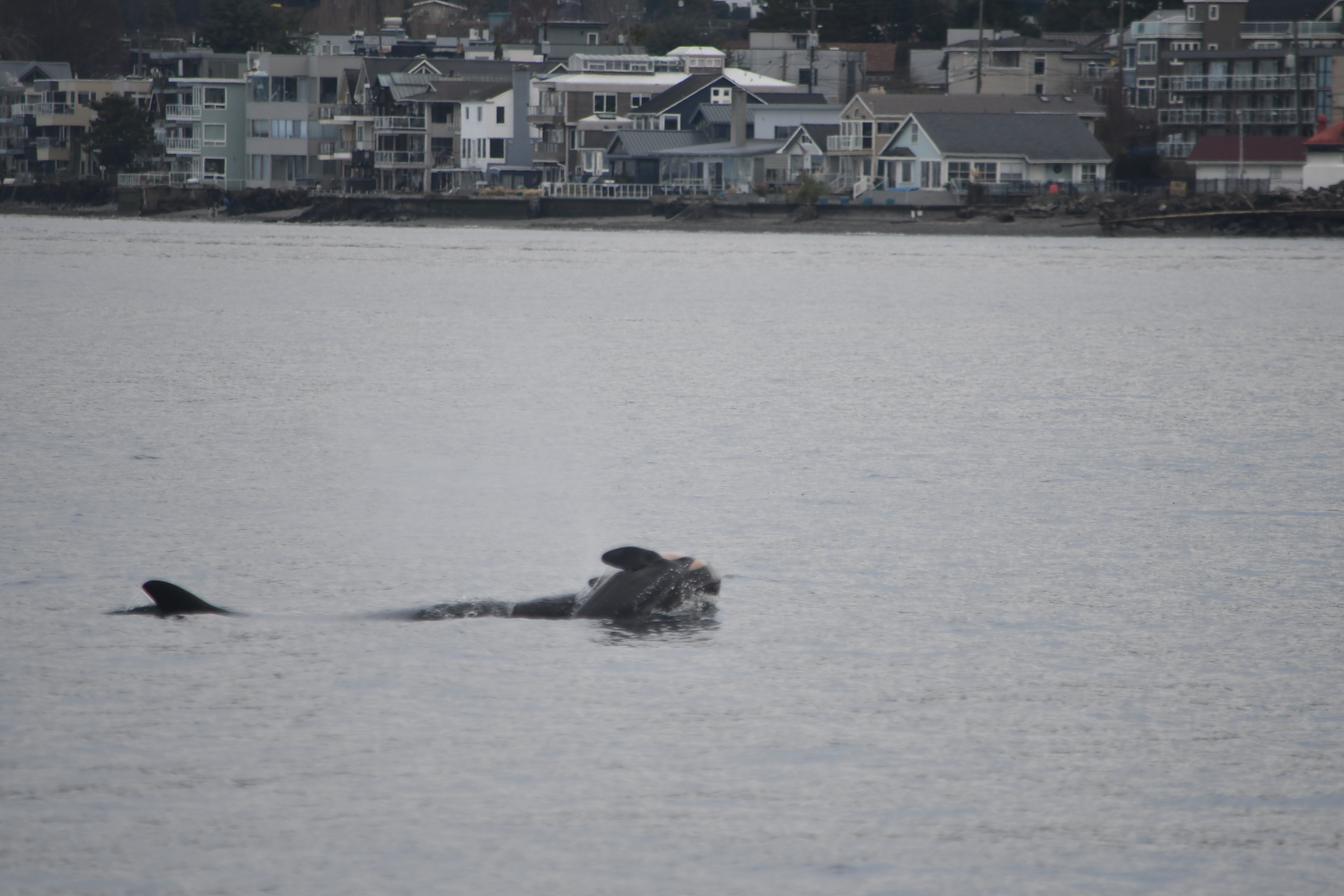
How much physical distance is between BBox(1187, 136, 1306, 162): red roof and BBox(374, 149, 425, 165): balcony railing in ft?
184

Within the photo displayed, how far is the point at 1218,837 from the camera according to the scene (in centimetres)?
915

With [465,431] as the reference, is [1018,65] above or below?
above

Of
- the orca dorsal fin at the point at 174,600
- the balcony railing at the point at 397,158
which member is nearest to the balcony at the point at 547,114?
the balcony railing at the point at 397,158

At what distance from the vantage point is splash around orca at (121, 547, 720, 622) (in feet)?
44.1

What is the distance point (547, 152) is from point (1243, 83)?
49399mm

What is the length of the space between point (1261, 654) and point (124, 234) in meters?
106

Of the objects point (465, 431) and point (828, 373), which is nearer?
point (465, 431)

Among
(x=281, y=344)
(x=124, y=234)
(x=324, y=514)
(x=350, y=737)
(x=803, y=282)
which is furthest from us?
(x=124, y=234)

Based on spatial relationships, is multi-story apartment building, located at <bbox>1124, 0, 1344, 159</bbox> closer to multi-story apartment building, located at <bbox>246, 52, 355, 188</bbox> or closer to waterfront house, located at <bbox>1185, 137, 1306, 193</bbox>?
waterfront house, located at <bbox>1185, 137, 1306, 193</bbox>

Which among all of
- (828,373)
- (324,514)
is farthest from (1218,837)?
(828,373)

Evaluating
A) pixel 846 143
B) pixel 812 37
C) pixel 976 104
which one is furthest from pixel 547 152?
pixel 976 104

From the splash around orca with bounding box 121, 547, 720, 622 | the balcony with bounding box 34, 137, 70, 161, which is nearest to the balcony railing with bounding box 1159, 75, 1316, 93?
the balcony with bounding box 34, 137, 70, 161

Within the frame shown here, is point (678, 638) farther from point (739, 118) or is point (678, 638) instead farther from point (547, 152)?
point (547, 152)

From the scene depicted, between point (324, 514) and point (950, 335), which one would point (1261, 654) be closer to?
point (324, 514)
